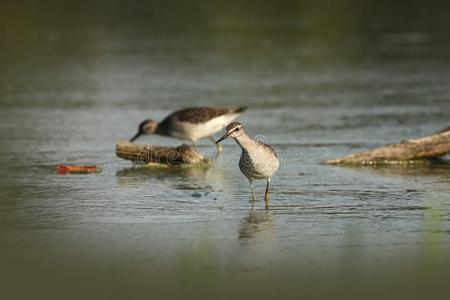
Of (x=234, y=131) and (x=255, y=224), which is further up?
(x=234, y=131)

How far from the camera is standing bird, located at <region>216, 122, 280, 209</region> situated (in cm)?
973

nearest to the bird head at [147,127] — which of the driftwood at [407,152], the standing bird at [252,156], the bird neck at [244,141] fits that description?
the driftwood at [407,152]

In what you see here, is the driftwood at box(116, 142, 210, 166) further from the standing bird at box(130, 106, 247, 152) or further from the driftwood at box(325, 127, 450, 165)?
the driftwood at box(325, 127, 450, 165)

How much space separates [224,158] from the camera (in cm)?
1260

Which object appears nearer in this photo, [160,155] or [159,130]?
[160,155]

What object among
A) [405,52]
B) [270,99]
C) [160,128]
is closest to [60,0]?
[405,52]

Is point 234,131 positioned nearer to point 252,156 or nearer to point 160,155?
point 252,156

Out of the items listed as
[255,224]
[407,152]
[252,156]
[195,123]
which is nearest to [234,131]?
[252,156]

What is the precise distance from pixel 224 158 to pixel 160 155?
3.05ft

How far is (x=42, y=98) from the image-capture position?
17.3m

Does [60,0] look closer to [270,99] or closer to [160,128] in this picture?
[270,99]

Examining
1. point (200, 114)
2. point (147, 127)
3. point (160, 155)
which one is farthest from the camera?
point (147, 127)

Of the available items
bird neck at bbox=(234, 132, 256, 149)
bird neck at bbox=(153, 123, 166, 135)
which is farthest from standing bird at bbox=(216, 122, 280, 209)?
bird neck at bbox=(153, 123, 166, 135)

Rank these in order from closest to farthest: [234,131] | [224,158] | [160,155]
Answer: [234,131]
[160,155]
[224,158]
